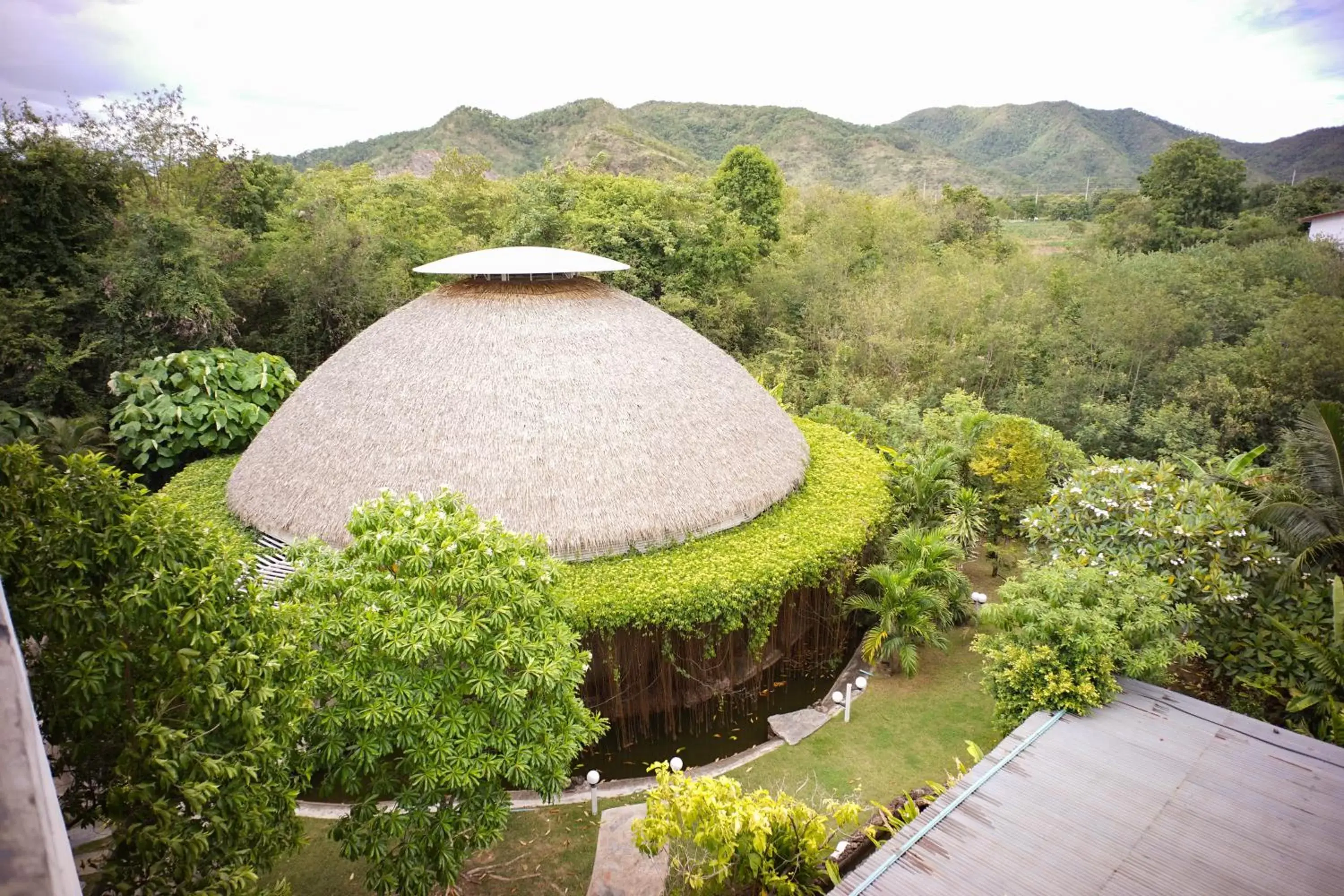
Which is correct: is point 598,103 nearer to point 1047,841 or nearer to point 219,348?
point 219,348

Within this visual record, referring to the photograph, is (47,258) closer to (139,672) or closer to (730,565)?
(139,672)

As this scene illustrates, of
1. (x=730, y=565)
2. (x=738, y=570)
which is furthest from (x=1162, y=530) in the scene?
(x=730, y=565)

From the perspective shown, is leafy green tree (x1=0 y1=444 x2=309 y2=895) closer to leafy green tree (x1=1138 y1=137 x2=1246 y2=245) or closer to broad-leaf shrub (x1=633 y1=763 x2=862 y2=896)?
broad-leaf shrub (x1=633 y1=763 x2=862 y2=896)

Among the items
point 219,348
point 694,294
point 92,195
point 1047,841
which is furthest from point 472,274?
point 694,294

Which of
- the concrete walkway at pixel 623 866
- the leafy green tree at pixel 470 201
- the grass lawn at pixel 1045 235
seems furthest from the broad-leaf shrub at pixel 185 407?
the grass lawn at pixel 1045 235

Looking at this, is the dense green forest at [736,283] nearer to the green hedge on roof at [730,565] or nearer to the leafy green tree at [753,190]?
the leafy green tree at [753,190]

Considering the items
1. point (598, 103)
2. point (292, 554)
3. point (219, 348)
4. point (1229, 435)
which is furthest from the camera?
point (598, 103)
